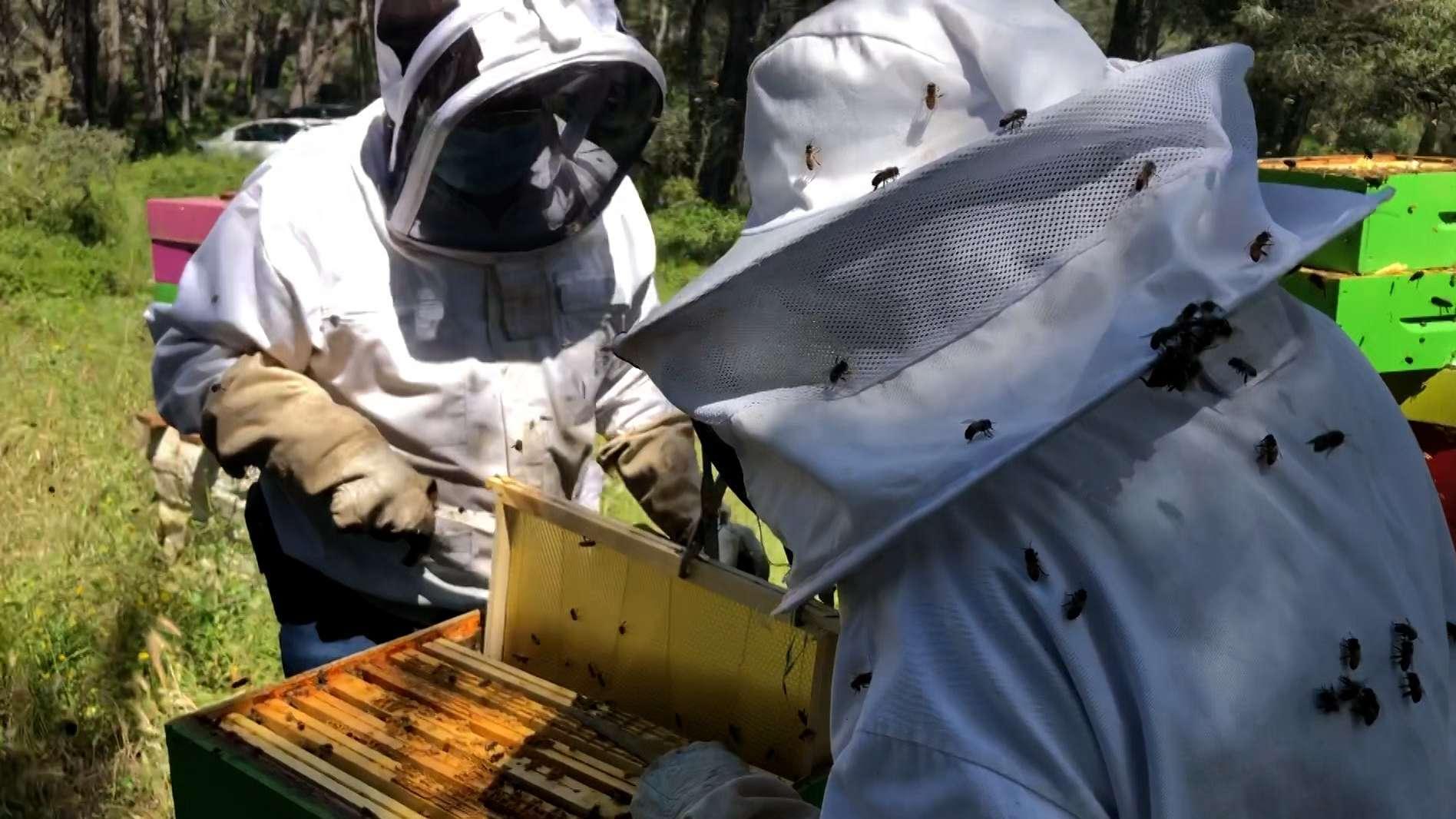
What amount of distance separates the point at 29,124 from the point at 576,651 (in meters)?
17.1

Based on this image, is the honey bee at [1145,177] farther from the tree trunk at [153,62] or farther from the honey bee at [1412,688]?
the tree trunk at [153,62]

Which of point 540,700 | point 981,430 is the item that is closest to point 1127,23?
point 540,700

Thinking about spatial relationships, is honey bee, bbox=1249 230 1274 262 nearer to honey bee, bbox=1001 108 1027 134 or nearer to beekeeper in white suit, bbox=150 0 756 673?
honey bee, bbox=1001 108 1027 134

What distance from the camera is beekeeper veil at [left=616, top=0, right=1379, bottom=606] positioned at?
1.25m

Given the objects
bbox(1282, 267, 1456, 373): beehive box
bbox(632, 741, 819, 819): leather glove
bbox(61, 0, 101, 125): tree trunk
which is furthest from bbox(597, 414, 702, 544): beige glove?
bbox(61, 0, 101, 125): tree trunk

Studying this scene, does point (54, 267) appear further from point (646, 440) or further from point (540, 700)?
point (540, 700)

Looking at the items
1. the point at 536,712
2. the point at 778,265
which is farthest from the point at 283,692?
the point at 778,265

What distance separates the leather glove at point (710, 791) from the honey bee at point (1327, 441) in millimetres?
725

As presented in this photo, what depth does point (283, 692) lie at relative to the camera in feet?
7.74

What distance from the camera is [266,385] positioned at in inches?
105

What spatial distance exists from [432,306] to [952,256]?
1.79 m

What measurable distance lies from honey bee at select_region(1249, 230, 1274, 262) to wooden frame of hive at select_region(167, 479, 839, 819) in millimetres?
909

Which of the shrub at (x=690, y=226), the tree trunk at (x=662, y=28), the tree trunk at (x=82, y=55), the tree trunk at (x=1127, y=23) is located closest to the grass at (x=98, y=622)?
the shrub at (x=690, y=226)

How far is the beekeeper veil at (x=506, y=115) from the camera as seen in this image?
2664 millimetres
